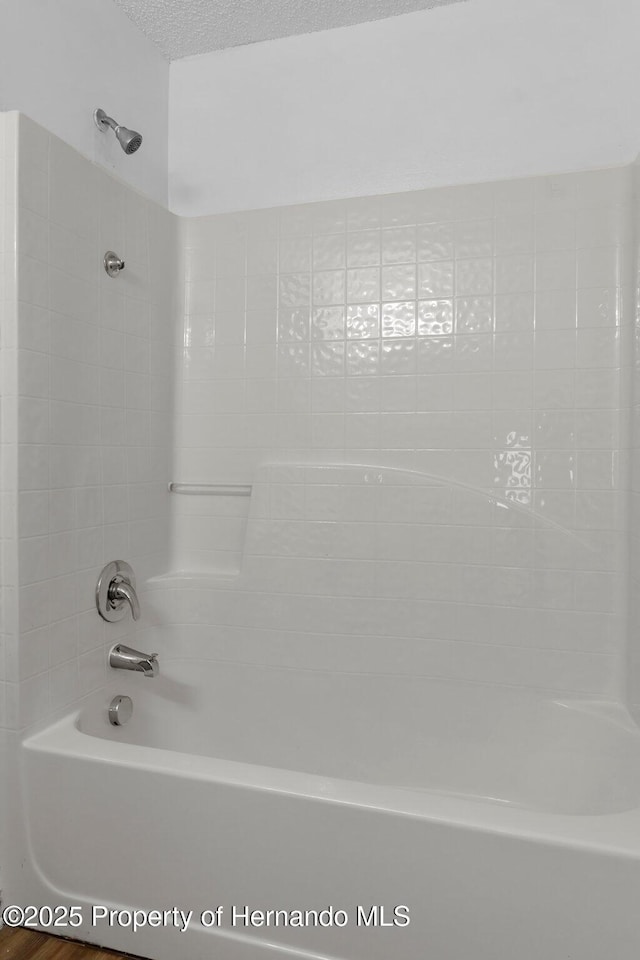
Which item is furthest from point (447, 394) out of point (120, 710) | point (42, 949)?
point (42, 949)

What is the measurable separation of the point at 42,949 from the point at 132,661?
649mm

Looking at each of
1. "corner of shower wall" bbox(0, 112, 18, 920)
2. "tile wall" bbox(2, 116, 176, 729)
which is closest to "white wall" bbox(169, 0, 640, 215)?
"tile wall" bbox(2, 116, 176, 729)

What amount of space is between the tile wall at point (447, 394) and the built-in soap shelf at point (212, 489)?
27 millimetres

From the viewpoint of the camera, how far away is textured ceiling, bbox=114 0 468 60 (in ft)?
6.48

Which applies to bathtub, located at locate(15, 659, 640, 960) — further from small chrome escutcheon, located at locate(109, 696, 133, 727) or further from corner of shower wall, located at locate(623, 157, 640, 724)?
corner of shower wall, located at locate(623, 157, 640, 724)

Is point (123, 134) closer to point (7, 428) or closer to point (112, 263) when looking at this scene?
point (112, 263)

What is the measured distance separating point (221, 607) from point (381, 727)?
2.06 ft

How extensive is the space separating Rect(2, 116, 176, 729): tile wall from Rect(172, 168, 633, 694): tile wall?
21cm

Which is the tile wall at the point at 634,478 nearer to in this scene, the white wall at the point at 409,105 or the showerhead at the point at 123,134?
the white wall at the point at 409,105

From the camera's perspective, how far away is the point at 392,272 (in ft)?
6.39

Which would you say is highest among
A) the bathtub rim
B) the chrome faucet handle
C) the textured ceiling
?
the textured ceiling

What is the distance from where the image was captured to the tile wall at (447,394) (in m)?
1.78

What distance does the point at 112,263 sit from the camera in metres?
1.78

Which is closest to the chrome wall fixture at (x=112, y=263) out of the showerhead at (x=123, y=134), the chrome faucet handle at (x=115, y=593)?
the showerhead at (x=123, y=134)
